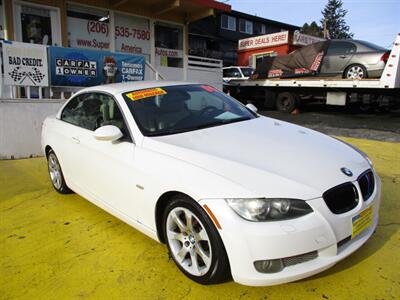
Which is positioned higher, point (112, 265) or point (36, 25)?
point (36, 25)

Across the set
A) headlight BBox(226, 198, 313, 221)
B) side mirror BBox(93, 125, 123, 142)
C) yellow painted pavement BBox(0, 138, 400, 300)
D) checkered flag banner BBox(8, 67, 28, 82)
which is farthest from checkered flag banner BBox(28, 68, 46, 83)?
headlight BBox(226, 198, 313, 221)

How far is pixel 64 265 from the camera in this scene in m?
2.95

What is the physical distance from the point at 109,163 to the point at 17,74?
15.4 ft

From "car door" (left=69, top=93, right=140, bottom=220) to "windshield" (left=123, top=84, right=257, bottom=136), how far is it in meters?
0.19

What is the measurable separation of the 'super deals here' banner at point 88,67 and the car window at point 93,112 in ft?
11.0

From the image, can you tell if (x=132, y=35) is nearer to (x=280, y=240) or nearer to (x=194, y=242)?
(x=194, y=242)

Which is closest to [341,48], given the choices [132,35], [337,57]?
[337,57]

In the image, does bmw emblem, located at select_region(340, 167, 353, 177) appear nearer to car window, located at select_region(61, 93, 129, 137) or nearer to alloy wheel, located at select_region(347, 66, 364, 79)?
car window, located at select_region(61, 93, 129, 137)

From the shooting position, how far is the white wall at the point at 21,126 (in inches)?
262

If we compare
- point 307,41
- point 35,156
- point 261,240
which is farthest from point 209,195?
point 307,41

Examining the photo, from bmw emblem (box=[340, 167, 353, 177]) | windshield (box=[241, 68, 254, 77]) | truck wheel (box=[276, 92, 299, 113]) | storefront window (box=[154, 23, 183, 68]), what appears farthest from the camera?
windshield (box=[241, 68, 254, 77])

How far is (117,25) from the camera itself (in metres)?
10.9

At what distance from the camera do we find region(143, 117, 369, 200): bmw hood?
2312 mm

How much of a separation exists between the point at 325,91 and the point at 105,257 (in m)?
10.7
